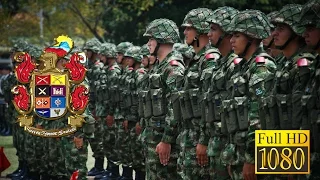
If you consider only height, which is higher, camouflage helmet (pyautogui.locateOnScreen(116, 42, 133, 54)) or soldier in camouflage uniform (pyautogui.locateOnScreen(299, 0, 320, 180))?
camouflage helmet (pyautogui.locateOnScreen(116, 42, 133, 54))

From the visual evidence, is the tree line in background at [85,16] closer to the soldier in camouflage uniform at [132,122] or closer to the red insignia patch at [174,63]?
the soldier in camouflage uniform at [132,122]

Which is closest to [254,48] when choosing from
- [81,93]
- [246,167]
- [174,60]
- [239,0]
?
[246,167]

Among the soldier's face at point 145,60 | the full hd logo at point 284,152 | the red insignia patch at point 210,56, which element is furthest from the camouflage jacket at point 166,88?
the soldier's face at point 145,60

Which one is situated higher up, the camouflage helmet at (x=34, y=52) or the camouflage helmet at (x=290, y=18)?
the camouflage helmet at (x=34, y=52)

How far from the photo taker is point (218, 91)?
10.6 m

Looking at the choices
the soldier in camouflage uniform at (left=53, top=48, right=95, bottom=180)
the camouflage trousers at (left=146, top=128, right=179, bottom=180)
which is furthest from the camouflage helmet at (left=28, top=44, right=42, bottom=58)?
the camouflage trousers at (left=146, top=128, right=179, bottom=180)

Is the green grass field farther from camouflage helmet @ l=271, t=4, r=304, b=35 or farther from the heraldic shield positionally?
camouflage helmet @ l=271, t=4, r=304, b=35

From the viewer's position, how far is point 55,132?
1544 cm

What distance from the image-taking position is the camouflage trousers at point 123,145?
18.6 metres

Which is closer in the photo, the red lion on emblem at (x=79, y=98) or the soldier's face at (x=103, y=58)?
the red lion on emblem at (x=79, y=98)

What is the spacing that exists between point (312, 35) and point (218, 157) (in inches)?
82.4

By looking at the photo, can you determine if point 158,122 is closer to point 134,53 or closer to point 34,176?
point 134,53

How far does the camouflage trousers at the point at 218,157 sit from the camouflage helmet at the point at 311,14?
206 centimetres

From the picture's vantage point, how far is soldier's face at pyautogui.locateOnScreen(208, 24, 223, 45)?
1098 cm
